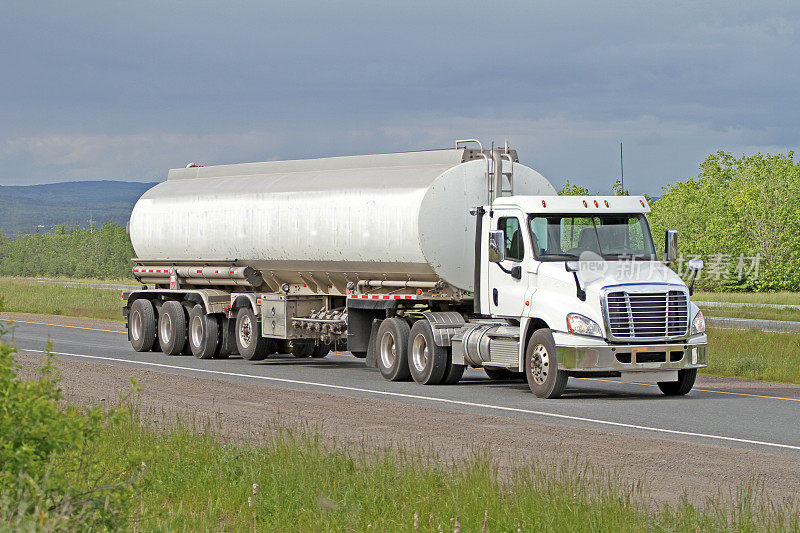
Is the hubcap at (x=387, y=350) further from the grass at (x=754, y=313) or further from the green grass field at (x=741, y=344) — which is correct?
the grass at (x=754, y=313)

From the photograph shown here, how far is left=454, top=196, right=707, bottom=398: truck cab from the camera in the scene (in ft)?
56.1

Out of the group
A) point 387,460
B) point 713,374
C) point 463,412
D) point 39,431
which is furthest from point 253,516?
point 713,374

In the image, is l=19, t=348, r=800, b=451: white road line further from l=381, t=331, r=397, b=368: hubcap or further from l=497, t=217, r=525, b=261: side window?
l=497, t=217, r=525, b=261: side window

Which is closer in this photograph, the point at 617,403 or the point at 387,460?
the point at 387,460

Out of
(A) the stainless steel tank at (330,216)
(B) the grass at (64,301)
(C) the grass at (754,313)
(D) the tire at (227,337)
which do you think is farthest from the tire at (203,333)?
(C) the grass at (754,313)

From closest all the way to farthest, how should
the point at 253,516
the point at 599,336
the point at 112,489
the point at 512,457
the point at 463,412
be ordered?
the point at 112,489
the point at 253,516
the point at 512,457
the point at 463,412
the point at 599,336

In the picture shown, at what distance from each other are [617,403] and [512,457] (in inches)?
239

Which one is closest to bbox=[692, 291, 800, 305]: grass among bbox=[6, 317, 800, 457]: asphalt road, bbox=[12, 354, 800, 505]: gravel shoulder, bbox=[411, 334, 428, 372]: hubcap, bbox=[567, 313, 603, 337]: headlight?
bbox=[6, 317, 800, 457]: asphalt road

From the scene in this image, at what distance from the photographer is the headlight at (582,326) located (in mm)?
17047

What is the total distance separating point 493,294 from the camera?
19094 mm

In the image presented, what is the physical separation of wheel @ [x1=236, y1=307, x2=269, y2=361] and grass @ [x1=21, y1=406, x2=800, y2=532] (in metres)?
13.5

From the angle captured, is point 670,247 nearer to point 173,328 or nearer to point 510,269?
point 510,269

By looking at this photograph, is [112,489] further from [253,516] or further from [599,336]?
[599,336]

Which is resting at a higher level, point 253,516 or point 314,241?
point 314,241
